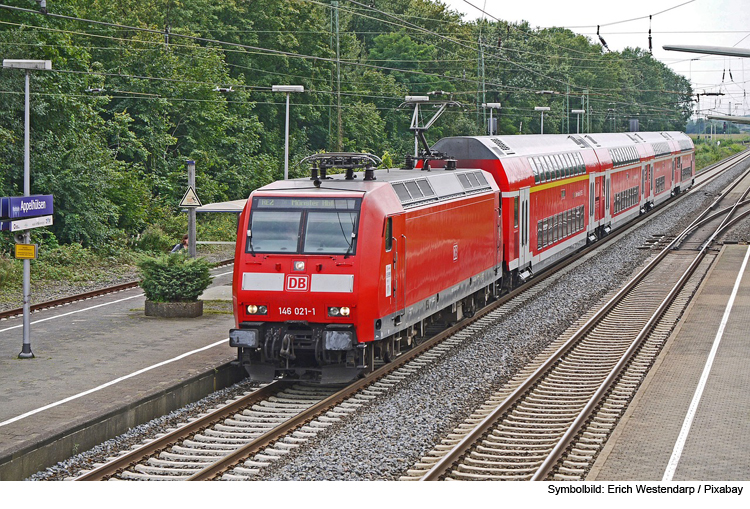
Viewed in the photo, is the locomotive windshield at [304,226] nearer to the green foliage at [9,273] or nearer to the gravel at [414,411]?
the gravel at [414,411]

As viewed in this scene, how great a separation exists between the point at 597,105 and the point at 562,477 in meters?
114

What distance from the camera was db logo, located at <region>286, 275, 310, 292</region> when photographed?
15633mm

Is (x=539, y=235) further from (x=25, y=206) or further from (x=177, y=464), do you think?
(x=177, y=464)

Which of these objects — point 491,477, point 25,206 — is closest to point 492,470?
point 491,477

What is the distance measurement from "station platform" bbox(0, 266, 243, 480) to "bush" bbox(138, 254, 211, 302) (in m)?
0.58

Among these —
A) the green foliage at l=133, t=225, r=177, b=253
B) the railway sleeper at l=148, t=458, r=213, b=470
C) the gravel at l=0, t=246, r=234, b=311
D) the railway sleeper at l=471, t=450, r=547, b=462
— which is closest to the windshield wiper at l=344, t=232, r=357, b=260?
the railway sleeper at l=471, t=450, r=547, b=462

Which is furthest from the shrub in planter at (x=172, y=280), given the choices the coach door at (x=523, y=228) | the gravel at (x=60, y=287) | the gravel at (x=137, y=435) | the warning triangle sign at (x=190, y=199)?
the coach door at (x=523, y=228)

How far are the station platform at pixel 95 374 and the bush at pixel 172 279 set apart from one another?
0.58 metres

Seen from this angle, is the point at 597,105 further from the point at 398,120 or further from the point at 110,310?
the point at 110,310

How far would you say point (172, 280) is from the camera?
21984mm

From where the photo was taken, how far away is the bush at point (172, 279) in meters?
22.0

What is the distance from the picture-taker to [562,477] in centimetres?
1159

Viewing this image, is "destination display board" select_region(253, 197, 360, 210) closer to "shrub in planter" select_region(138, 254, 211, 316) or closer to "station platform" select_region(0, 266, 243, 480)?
"station platform" select_region(0, 266, 243, 480)

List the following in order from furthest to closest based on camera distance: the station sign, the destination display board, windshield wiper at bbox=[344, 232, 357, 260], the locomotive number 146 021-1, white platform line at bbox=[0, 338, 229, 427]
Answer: the station sign → the destination display board → the locomotive number 146 021-1 → windshield wiper at bbox=[344, 232, 357, 260] → white platform line at bbox=[0, 338, 229, 427]
